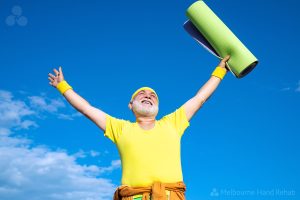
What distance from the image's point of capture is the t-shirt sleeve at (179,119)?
5.38m

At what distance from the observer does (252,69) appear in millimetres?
5996

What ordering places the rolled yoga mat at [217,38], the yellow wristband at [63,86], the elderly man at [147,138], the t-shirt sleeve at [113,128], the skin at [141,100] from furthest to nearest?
the rolled yoga mat at [217,38]
the yellow wristband at [63,86]
the skin at [141,100]
the t-shirt sleeve at [113,128]
the elderly man at [147,138]

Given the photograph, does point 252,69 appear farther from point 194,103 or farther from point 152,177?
point 152,177

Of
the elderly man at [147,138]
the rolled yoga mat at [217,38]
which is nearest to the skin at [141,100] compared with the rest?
the elderly man at [147,138]

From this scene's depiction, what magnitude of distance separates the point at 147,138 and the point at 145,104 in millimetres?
573

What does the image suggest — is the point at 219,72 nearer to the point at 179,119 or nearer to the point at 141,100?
the point at 179,119

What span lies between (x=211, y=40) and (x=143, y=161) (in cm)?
228

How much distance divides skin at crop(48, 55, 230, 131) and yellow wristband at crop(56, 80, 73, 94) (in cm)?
4

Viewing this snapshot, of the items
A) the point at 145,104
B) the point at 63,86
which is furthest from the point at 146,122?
the point at 63,86

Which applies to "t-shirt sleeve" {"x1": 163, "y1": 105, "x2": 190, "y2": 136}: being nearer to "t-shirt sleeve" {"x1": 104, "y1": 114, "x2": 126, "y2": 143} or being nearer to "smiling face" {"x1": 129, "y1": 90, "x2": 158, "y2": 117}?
"smiling face" {"x1": 129, "y1": 90, "x2": 158, "y2": 117}

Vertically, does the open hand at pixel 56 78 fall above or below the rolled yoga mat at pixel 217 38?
below

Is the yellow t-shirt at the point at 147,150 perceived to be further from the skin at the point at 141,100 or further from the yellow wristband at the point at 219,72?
the yellow wristband at the point at 219,72

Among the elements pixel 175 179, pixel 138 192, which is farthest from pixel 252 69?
pixel 138 192

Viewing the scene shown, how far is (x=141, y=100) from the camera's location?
5.52m
